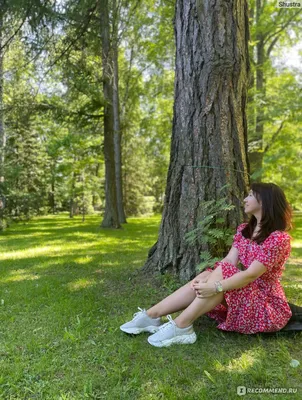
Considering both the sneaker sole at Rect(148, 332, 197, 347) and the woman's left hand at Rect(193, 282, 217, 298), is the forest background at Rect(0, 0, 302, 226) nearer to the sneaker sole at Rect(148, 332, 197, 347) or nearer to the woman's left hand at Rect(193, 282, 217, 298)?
the woman's left hand at Rect(193, 282, 217, 298)

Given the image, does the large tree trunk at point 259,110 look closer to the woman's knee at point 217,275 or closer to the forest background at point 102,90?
the forest background at point 102,90

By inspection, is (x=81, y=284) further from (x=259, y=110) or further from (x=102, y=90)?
(x=259, y=110)

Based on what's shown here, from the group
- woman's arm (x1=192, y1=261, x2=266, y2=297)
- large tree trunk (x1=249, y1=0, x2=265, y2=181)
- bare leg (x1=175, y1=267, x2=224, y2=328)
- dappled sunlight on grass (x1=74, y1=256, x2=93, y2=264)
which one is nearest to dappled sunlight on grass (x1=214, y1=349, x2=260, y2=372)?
bare leg (x1=175, y1=267, x2=224, y2=328)

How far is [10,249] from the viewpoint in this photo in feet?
18.9

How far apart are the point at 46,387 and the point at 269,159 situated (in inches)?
327

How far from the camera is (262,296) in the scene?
6.75 feet

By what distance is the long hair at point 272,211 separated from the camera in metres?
2.09

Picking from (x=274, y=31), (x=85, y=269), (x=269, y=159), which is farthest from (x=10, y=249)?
(x=274, y=31)

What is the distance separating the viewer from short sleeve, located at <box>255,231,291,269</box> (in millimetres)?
1974

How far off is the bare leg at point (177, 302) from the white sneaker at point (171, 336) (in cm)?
14

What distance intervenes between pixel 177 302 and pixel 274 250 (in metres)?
0.73

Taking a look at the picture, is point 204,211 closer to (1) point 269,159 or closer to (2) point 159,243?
(2) point 159,243

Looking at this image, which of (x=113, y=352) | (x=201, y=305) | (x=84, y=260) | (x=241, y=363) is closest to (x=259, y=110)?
(x=84, y=260)

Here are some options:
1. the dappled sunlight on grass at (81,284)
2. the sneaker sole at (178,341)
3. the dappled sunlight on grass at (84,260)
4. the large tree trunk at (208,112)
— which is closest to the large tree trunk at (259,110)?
the dappled sunlight on grass at (84,260)
